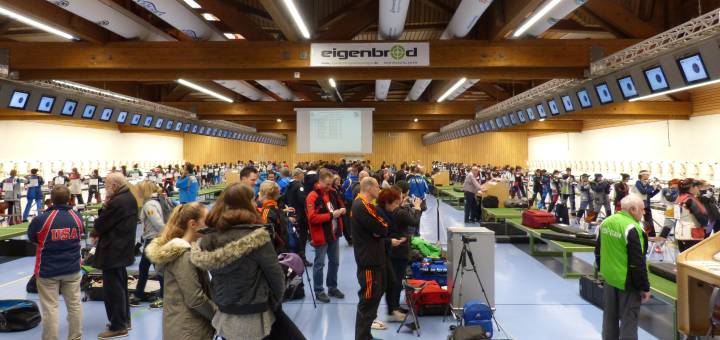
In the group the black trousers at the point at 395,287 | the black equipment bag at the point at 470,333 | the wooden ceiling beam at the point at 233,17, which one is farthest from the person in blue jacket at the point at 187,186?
the black equipment bag at the point at 470,333

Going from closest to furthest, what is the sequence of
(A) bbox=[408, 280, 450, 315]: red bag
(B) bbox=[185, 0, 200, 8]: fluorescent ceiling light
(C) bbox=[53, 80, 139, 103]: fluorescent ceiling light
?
(A) bbox=[408, 280, 450, 315]: red bag < (B) bbox=[185, 0, 200, 8]: fluorescent ceiling light < (C) bbox=[53, 80, 139, 103]: fluorescent ceiling light

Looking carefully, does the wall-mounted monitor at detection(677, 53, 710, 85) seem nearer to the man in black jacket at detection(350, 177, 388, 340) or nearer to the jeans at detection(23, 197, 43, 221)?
the man in black jacket at detection(350, 177, 388, 340)

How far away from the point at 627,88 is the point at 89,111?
467 inches

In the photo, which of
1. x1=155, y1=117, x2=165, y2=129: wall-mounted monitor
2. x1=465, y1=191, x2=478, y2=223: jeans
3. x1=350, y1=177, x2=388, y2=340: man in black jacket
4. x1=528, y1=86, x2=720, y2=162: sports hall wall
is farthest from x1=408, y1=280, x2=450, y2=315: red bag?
x1=528, y1=86, x2=720, y2=162: sports hall wall

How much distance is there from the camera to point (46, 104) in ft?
30.9

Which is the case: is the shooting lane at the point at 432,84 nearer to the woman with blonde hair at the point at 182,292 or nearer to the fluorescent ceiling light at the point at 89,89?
the fluorescent ceiling light at the point at 89,89

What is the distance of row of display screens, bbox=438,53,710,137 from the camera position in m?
5.50

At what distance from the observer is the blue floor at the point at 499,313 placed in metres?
4.61

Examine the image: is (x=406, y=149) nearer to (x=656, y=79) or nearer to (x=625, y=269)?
(x=656, y=79)

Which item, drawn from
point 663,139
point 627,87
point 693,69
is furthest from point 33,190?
point 663,139

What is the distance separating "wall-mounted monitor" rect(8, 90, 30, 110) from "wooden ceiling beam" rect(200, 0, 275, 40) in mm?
4795

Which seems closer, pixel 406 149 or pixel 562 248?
pixel 562 248

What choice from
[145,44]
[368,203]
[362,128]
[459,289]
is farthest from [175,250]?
[362,128]

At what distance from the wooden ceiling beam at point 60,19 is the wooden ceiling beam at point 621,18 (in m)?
7.87
